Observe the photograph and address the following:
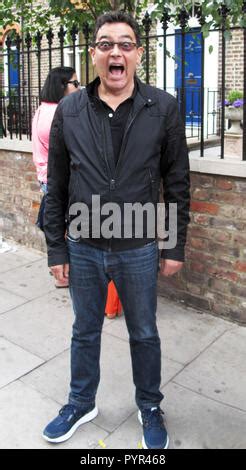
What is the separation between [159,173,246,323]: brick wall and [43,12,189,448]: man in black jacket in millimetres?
1353

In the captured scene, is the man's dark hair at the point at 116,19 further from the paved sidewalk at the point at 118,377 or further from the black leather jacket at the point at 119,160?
the paved sidewalk at the point at 118,377

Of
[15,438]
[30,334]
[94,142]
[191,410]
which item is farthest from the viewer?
[30,334]

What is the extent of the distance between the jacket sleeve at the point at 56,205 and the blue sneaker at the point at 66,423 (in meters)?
0.84

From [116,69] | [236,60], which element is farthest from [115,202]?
[236,60]

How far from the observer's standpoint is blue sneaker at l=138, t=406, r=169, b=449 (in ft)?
8.38

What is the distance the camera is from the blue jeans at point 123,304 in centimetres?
246

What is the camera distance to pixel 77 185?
2.42 meters

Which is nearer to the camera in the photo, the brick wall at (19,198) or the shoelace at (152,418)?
the shoelace at (152,418)

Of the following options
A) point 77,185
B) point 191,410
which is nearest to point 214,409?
point 191,410

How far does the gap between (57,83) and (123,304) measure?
2439 mm

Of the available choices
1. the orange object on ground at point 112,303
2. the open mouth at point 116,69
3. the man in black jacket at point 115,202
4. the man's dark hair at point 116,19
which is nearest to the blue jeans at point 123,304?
the man in black jacket at point 115,202

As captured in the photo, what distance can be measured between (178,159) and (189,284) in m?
1.96
